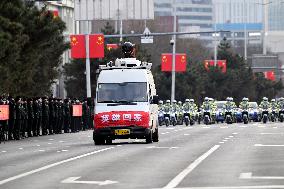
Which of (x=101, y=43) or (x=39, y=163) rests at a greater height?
(x=101, y=43)

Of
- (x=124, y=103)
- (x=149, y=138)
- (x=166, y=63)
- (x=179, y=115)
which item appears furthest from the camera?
(x=166, y=63)

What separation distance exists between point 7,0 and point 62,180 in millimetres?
34377

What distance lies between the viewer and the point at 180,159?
29.7 m

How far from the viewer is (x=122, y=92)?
41969mm

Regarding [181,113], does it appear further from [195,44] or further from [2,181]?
[195,44]

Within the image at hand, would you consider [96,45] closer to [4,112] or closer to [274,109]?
[274,109]

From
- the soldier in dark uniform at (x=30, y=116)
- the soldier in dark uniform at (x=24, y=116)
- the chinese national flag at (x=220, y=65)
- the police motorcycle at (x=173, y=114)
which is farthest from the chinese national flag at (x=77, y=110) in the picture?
the chinese national flag at (x=220, y=65)

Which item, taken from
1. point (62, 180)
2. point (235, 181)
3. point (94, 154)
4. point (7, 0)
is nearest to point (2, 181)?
point (62, 180)

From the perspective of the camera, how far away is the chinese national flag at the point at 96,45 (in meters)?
80.9

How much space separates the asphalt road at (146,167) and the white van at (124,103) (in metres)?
3.30

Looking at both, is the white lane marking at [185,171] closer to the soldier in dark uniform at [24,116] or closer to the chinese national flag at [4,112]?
the chinese national flag at [4,112]

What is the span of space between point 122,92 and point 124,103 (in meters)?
0.70

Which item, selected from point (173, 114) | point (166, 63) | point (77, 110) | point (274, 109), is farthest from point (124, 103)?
point (166, 63)

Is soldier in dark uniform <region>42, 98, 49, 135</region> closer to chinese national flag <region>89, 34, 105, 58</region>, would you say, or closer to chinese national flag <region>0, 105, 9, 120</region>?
chinese national flag <region>0, 105, 9, 120</region>
